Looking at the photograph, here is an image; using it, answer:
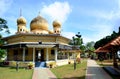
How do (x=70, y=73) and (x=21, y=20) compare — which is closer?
(x=70, y=73)

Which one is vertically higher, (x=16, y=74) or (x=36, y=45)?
(x=36, y=45)

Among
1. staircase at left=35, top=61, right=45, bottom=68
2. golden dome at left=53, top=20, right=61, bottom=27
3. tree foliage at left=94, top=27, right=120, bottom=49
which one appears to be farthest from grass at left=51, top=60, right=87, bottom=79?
tree foliage at left=94, top=27, right=120, bottom=49

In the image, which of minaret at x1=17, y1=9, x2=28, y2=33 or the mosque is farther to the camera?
minaret at x1=17, y1=9, x2=28, y2=33

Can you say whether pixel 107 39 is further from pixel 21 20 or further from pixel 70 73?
pixel 70 73

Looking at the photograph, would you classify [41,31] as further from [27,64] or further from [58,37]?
[27,64]

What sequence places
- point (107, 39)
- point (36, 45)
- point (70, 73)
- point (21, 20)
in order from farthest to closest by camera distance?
point (107, 39)
point (21, 20)
point (36, 45)
point (70, 73)

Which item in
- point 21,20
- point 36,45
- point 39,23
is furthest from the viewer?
point 21,20

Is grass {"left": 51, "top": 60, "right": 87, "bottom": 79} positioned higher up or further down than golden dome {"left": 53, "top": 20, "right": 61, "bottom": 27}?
further down

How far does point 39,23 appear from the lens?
37.6 m

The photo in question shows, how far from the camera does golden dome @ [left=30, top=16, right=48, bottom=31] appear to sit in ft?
123

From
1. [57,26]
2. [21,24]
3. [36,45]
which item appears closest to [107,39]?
[57,26]

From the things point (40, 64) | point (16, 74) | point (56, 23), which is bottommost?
point (16, 74)

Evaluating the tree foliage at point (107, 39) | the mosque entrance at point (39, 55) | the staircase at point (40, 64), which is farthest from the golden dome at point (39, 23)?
the tree foliage at point (107, 39)

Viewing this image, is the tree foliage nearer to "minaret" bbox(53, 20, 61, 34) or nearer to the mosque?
"minaret" bbox(53, 20, 61, 34)
